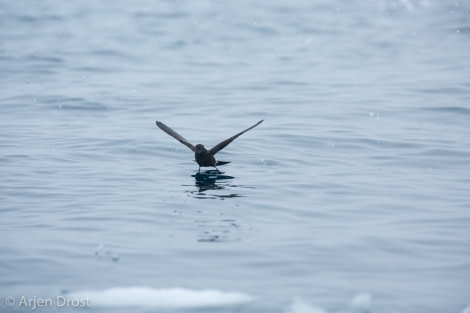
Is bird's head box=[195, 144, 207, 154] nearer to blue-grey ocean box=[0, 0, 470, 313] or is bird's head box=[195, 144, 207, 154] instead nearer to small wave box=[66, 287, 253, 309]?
Result: blue-grey ocean box=[0, 0, 470, 313]

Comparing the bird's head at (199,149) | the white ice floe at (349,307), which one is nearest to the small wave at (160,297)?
the white ice floe at (349,307)

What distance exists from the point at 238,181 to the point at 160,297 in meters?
4.96

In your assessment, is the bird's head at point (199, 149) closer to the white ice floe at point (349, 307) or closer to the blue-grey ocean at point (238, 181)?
the blue-grey ocean at point (238, 181)

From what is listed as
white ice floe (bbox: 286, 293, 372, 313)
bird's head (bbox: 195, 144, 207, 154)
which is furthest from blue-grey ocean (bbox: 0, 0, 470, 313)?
bird's head (bbox: 195, 144, 207, 154)

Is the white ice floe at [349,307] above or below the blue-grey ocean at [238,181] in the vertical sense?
above

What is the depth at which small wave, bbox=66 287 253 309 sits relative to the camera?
889 cm

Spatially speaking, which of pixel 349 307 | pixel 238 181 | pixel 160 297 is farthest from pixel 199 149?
pixel 349 307

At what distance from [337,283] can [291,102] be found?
501 inches

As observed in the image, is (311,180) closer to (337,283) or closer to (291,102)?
(337,283)

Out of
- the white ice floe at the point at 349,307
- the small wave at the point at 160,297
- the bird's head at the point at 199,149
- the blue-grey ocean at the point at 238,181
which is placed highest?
the bird's head at the point at 199,149

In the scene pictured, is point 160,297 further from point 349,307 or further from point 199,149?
point 199,149

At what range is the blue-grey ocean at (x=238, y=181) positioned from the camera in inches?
365

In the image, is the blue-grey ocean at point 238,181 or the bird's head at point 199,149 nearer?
the blue-grey ocean at point 238,181

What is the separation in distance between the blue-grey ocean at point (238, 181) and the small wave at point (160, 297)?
0.9 inches
